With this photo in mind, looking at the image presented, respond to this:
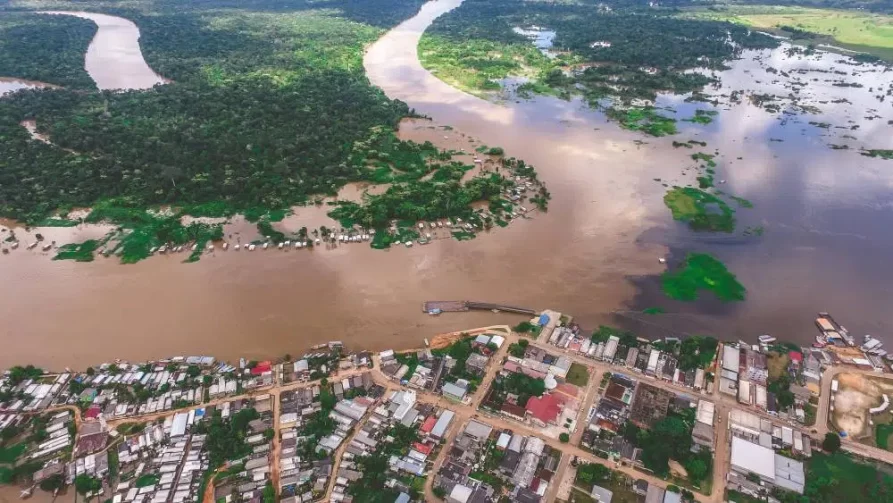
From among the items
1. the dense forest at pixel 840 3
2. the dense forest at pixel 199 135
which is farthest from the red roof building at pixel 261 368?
the dense forest at pixel 840 3

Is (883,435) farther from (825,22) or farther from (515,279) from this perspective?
(825,22)

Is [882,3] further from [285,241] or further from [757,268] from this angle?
[285,241]

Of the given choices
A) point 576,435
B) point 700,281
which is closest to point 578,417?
point 576,435

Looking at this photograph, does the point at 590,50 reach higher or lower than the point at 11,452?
higher

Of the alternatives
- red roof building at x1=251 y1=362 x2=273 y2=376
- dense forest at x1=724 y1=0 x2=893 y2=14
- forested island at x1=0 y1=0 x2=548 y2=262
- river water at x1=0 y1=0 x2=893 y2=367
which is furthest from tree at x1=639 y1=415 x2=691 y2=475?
dense forest at x1=724 y1=0 x2=893 y2=14

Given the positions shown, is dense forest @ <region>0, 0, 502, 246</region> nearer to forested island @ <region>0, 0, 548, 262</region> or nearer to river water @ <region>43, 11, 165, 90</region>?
forested island @ <region>0, 0, 548, 262</region>

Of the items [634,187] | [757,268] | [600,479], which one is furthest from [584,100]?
[600,479]
